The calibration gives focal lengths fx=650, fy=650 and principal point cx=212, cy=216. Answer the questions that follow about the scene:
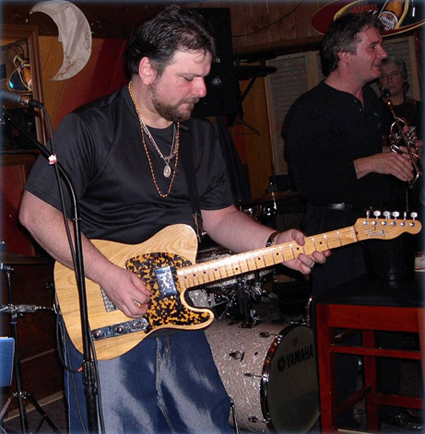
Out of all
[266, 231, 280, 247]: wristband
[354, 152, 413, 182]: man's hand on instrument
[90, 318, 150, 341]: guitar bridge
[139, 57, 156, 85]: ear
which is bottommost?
[90, 318, 150, 341]: guitar bridge

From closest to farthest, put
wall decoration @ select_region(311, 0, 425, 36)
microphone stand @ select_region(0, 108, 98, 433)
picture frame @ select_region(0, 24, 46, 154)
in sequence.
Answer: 1. microphone stand @ select_region(0, 108, 98, 433)
2. picture frame @ select_region(0, 24, 46, 154)
3. wall decoration @ select_region(311, 0, 425, 36)

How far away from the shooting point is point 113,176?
2309mm

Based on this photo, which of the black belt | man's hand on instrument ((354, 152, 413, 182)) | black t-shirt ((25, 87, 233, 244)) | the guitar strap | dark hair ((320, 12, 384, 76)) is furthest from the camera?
dark hair ((320, 12, 384, 76))

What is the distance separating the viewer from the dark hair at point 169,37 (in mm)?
2324

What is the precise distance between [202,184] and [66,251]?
2.14 ft

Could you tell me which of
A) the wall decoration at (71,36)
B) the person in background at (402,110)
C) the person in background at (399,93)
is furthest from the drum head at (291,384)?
the wall decoration at (71,36)

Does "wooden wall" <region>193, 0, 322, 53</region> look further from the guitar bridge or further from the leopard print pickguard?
the guitar bridge

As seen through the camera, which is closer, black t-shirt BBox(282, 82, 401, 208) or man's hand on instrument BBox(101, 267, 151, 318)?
man's hand on instrument BBox(101, 267, 151, 318)

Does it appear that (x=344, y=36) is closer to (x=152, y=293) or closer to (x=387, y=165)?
(x=387, y=165)

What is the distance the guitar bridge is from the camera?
230 cm

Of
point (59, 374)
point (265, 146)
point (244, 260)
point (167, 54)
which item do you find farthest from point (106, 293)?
point (265, 146)

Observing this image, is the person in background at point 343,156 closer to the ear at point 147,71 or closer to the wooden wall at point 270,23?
the ear at point 147,71

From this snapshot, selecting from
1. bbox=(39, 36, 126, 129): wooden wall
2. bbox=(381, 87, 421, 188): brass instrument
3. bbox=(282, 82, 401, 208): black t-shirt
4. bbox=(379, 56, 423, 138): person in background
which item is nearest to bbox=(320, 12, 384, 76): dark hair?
bbox=(282, 82, 401, 208): black t-shirt

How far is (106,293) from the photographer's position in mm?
2250
